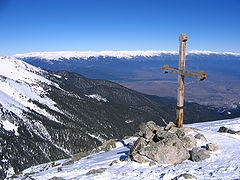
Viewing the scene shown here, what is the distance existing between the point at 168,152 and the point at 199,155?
2.37 metres

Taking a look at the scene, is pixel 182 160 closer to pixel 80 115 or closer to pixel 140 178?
pixel 140 178

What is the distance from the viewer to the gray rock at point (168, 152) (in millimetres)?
16406

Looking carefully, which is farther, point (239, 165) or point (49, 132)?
point (49, 132)

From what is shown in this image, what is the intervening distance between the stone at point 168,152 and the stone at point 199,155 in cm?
60

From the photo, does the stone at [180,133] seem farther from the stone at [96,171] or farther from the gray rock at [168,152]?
the stone at [96,171]

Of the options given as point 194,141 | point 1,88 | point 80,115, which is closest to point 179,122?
point 194,141

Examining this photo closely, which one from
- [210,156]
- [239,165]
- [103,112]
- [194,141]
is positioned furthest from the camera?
[103,112]

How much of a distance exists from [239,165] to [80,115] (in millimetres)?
170852

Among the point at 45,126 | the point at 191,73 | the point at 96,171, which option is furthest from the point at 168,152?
the point at 45,126

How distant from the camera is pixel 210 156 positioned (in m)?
16.0

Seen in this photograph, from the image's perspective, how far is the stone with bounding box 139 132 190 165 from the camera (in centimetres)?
1641

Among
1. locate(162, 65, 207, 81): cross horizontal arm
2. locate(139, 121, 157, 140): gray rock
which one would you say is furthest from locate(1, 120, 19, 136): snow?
locate(162, 65, 207, 81): cross horizontal arm

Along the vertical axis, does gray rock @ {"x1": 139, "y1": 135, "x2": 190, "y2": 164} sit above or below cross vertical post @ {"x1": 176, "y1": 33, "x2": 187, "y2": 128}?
below

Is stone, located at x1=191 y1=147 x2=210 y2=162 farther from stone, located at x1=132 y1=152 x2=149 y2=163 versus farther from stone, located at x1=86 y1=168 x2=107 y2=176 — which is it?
Answer: stone, located at x1=86 y1=168 x2=107 y2=176
